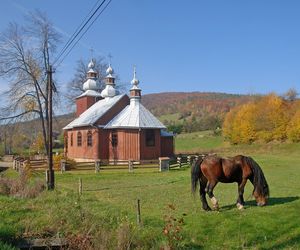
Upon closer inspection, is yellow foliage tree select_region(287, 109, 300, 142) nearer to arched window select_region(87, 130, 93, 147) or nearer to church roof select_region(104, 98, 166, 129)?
church roof select_region(104, 98, 166, 129)

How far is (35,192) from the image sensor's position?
57.2 feet

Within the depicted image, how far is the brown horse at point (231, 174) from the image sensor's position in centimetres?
1218

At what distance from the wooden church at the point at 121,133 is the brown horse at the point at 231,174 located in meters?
19.8

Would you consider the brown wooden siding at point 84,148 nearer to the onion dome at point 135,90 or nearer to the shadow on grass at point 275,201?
the onion dome at point 135,90

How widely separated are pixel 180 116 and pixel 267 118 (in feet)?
141

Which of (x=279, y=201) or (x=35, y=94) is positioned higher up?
(x=35, y=94)

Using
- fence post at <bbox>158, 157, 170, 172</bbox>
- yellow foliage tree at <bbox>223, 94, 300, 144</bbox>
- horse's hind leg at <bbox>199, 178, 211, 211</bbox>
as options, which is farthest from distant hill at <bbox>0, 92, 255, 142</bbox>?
horse's hind leg at <bbox>199, 178, 211, 211</bbox>

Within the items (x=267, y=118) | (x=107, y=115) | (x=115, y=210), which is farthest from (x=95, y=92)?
(x=115, y=210)

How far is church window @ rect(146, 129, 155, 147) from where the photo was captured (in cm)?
3466

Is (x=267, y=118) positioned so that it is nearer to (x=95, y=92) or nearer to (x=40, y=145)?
(x=95, y=92)

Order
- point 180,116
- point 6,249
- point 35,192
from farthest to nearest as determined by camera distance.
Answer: point 180,116 → point 35,192 → point 6,249

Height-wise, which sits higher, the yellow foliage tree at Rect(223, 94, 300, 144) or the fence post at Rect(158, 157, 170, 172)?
the yellow foliage tree at Rect(223, 94, 300, 144)

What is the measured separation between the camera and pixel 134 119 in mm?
34562

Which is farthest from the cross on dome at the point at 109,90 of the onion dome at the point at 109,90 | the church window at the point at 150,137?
the church window at the point at 150,137
